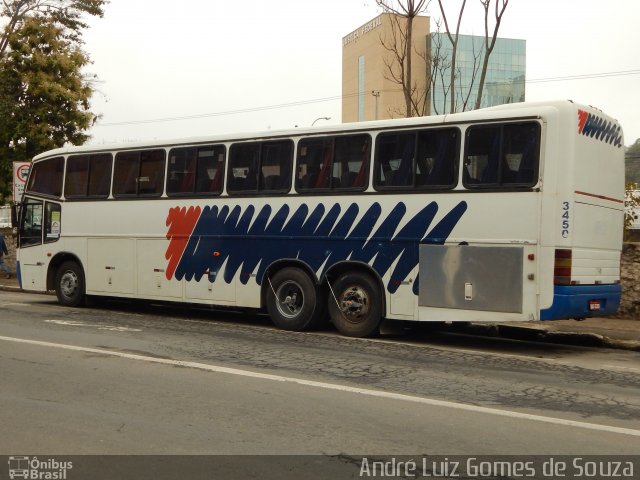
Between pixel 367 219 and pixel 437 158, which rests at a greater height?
pixel 437 158

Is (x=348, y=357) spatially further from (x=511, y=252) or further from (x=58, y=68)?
(x=58, y=68)

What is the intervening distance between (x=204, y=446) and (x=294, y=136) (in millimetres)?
7458

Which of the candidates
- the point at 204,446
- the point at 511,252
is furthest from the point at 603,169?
the point at 204,446

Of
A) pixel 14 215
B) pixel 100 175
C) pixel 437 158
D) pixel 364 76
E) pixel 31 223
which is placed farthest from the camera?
pixel 364 76

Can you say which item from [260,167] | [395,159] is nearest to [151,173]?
[260,167]

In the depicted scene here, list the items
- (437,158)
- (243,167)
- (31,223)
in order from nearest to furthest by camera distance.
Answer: (437,158)
(243,167)
(31,223)

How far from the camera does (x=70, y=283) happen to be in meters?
15.4

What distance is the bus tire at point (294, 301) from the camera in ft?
38.9

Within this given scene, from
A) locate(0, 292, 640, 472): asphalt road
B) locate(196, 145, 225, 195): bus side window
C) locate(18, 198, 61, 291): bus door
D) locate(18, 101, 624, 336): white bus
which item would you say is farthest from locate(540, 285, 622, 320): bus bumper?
locate(18, 198, 61, 291): bus door

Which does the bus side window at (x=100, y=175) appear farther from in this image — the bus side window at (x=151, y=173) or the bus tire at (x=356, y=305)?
the bus tire at (x=356, y=305)

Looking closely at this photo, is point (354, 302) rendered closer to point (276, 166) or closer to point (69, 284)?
point (276, 166)

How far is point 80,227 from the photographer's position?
593 inches

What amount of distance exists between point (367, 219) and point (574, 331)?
13.1ft

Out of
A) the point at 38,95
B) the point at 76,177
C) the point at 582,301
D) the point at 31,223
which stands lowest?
the point at 582,301
